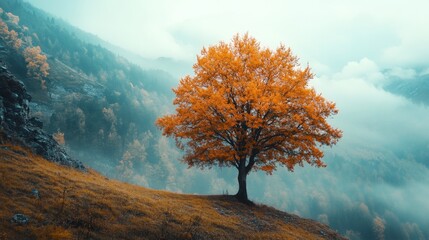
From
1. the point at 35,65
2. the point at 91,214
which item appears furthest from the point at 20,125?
the point at 35,65

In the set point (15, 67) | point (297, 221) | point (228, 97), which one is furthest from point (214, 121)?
point (15, 67)

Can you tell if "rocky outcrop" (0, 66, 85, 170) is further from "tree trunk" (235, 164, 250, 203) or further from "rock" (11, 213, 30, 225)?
"tree trunk" (235, 164, 250, 203)

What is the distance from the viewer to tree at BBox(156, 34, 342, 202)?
2730 cm

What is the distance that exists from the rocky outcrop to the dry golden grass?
171 cm

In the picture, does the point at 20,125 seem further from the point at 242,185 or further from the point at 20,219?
the point at 242,185

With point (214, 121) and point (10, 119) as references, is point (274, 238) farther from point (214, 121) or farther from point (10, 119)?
point (10, 119)

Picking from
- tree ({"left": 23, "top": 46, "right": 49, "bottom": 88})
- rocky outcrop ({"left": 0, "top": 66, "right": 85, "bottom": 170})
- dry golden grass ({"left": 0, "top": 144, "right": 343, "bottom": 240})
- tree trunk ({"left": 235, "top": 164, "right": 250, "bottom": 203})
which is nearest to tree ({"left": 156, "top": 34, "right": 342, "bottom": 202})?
tree trunk ({"left": 235, "top": 164, "right": 250, "bottom": 203})

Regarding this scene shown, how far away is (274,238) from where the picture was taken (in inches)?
829

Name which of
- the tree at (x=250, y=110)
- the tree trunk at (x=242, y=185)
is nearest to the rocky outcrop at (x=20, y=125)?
the tree at (x=250, y=110)

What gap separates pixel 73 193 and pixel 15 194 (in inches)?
121

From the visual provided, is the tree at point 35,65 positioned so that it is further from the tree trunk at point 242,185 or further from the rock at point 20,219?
the rock at point 20,219

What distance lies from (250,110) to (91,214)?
55.2 feet

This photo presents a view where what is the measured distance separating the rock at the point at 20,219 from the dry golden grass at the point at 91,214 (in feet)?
0.61

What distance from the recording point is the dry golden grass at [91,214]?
13.7 metres
